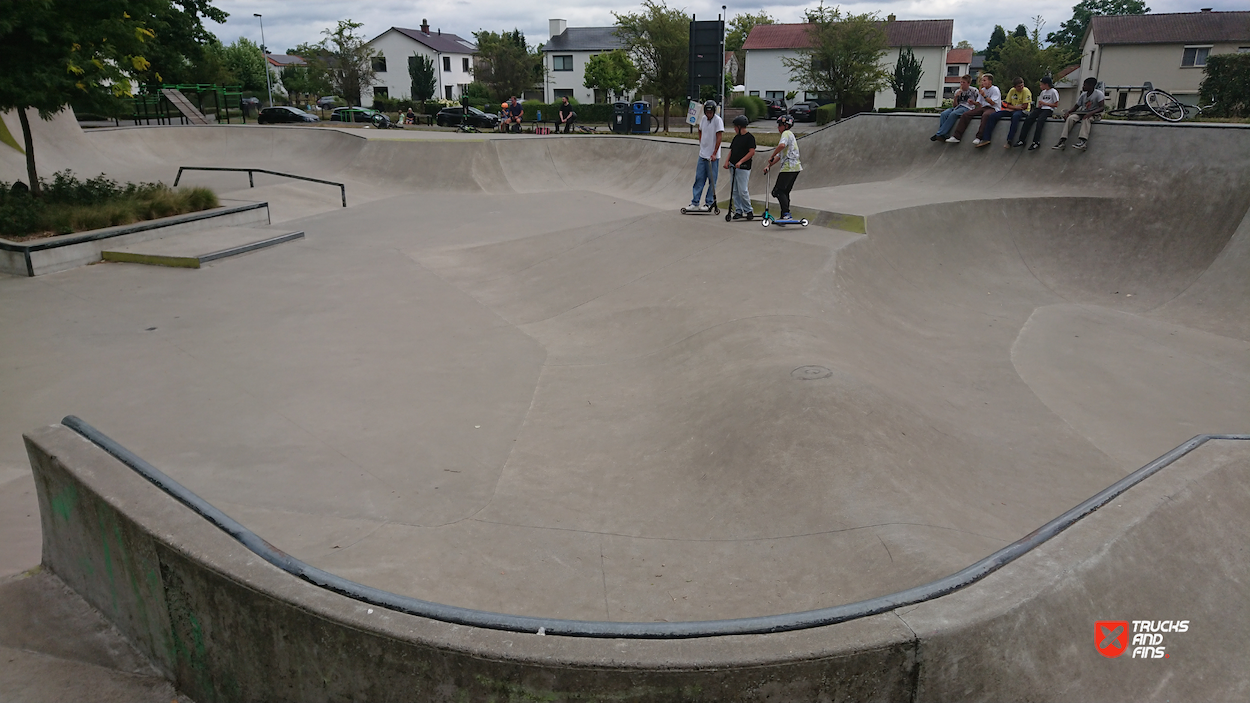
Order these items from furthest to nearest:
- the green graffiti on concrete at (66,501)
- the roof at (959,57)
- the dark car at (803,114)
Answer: the roof at (959,57), the dark car at (803,114), the green graffiti on concrete at (66,501)

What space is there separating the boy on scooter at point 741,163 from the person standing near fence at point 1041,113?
5804 mm

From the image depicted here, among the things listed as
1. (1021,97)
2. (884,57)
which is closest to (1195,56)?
(884,57)

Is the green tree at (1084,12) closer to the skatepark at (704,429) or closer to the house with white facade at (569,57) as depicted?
the house with white facade at (569,57)

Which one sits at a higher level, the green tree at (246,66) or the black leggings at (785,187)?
the green tree at (246,66)

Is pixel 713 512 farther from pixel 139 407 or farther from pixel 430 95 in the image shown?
pixel 430 95

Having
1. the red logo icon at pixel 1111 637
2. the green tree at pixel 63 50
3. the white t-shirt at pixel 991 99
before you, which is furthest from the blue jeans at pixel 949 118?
the green tree at pixel 63 50

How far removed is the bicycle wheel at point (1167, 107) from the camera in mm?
15586

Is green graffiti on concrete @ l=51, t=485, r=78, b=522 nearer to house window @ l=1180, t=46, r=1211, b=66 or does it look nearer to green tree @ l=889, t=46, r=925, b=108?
green tree @ l=889, t=46, r=925, b=108

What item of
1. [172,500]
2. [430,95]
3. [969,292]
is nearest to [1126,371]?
[969,292]

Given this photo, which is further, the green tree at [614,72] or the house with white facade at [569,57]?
the house with white facade at [569,57]

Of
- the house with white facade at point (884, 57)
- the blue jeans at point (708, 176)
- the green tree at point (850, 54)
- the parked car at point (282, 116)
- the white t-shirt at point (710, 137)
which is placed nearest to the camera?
the white t-shirt at point (710, 137)

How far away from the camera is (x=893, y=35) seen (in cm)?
5550

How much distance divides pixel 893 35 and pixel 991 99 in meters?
46.2

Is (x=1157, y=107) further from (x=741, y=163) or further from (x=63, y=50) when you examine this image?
(x=63, y=50)
